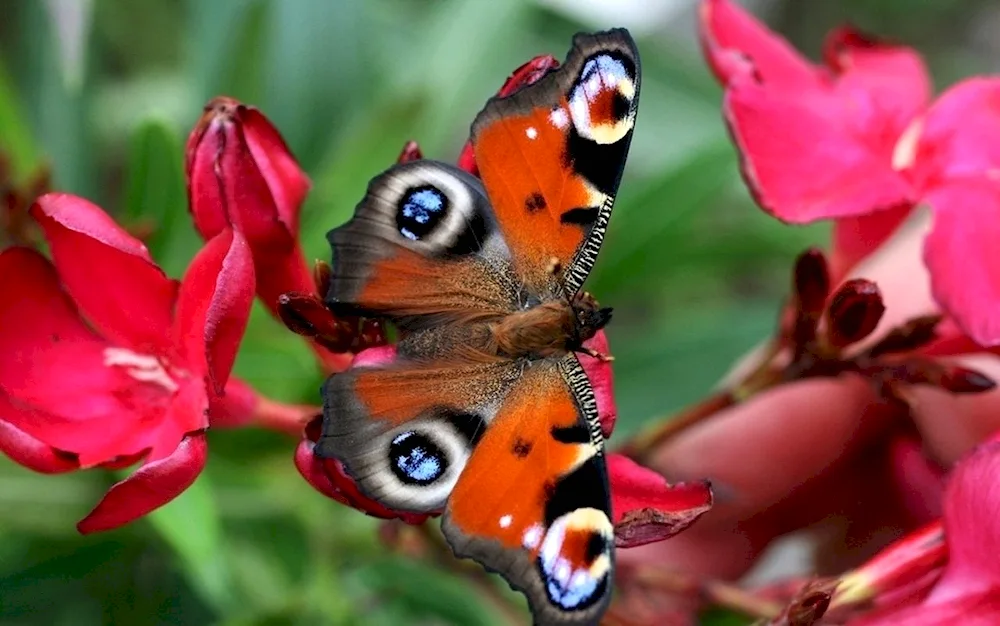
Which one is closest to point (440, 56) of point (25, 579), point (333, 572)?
point (333, 572)

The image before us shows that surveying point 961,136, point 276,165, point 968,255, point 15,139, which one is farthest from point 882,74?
point 15,139

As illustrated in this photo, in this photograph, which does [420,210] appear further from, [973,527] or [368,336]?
[973,527]

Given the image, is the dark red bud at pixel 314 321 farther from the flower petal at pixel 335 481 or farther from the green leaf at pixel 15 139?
the green leaf at pixel 15 139

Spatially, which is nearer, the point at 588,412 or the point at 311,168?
the point at 588,412

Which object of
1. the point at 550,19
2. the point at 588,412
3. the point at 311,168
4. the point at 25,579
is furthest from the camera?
the point at 550,19

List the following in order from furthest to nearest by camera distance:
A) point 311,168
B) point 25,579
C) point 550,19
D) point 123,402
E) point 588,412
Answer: point 550,19 → point 311,168 → point 25,579 → point 123,402 → point 588,412

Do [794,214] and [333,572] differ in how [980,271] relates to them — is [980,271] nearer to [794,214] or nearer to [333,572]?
[794,214]
